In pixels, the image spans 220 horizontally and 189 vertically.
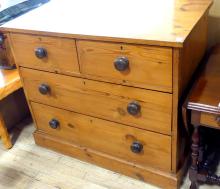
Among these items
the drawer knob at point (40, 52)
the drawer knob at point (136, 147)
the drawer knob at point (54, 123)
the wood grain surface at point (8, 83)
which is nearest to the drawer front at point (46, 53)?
the drawer knob at point (40, 52)

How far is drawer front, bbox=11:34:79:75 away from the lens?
1319 mm

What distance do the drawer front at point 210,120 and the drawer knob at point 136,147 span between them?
0.35 m

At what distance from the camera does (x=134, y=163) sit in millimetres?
1490

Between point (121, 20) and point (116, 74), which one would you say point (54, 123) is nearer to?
point (116, 74)

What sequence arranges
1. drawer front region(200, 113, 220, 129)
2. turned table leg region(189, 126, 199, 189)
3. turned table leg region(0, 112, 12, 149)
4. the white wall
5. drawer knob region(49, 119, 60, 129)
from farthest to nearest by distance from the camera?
turned table leg region(0, 112, 12, 149) < drawer knob region(49, 119, 60, 129) < the white wall < turned table leg region(189, 126, 199, 189) < drawer front region(200, 113, 220, 129)

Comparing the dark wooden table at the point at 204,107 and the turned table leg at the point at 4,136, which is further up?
the dark wooden table at the point at 204,107

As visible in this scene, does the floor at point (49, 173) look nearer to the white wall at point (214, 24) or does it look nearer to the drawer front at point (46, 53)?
the drawer front at point (46, 53)

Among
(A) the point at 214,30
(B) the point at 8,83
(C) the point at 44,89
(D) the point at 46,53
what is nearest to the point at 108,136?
(C) the point at 44,89

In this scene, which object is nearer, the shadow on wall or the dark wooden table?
the dark wooden table

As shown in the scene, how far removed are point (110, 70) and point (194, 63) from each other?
15.4 inches

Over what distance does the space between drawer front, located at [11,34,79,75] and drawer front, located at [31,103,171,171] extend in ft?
0.88

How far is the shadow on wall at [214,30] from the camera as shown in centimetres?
152

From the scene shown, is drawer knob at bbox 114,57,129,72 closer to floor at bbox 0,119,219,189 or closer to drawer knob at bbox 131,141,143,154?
drawer knob at bbox 131,141,143,154

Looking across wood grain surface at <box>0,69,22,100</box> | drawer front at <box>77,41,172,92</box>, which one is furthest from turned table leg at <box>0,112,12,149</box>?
drawer front at <box>77,41,172,92</box>
